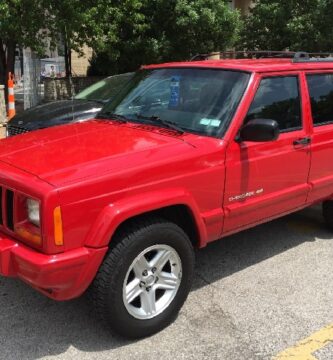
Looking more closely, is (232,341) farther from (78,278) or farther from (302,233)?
(302,233)

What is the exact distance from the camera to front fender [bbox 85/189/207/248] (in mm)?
3057

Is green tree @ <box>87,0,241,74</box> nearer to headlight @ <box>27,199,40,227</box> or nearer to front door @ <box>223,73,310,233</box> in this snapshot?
front door @ <box>223,73,310,233</box>

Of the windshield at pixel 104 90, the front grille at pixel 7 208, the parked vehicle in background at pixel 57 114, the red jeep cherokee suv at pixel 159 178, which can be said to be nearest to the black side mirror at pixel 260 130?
the red jeep cherokee suv at pixel 159 178

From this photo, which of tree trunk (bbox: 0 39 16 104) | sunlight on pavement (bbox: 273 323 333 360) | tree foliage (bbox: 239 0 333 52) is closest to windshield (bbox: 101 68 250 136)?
sunlight on pavement (bbox: 273 323 333 360)

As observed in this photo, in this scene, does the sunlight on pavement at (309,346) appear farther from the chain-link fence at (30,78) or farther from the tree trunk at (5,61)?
the tree trunk at (5,61)

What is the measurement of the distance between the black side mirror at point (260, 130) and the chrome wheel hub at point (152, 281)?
1027 mm

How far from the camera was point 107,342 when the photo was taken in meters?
3.38

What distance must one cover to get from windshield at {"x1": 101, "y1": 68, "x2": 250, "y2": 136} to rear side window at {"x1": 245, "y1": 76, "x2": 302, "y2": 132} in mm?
192

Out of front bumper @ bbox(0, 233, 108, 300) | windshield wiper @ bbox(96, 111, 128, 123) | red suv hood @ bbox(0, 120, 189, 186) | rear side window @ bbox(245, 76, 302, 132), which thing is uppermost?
rear side window @ bbox(245, 76, 302, 132)

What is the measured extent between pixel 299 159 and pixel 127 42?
1031 cm

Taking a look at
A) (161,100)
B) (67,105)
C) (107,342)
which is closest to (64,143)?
(161,100)

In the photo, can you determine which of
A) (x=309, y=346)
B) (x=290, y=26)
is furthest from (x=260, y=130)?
(x=290, y=26)

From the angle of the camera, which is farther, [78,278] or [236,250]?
[236,250]

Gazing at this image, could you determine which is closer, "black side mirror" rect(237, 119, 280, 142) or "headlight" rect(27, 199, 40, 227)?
"headlight" rect(27, 199, 40, 227)
